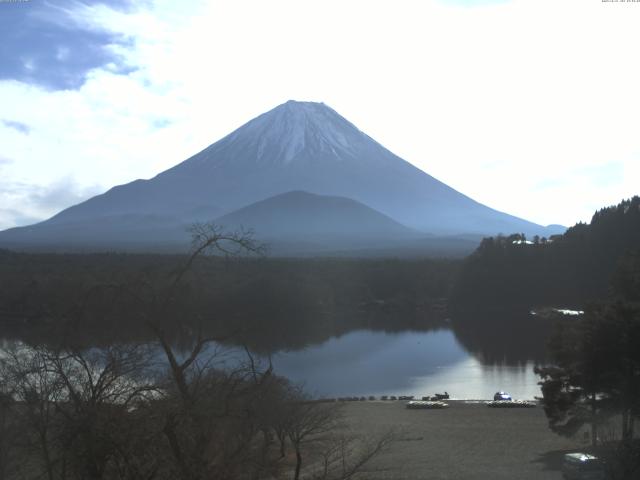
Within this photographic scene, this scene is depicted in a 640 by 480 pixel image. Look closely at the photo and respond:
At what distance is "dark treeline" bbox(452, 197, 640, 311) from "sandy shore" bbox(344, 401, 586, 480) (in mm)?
21806

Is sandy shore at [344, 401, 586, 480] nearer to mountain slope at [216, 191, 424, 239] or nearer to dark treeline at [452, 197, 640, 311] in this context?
dark treeline at [452, 197, 640, 311]

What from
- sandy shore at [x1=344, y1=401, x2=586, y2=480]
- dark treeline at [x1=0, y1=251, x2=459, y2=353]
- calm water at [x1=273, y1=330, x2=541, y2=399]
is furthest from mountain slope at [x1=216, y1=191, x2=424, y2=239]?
sandy shore at [x1=344, y1=401, x2=586, y2=480]

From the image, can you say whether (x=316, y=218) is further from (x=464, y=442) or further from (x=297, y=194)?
(x=464, y=442)

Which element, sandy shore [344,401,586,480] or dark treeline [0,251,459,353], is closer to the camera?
dark treeline [0,251,459,353]

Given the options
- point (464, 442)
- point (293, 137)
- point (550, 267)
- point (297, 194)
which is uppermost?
point (293, 137)

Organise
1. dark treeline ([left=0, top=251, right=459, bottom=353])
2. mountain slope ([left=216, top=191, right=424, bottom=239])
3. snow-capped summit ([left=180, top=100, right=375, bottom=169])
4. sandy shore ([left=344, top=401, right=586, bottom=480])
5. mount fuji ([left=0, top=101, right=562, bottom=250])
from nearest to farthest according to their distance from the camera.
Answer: dark treeline ([left=0, top=251, right=459, bottom=353])
sandy shore ([left=344, top=401, right=586, bottom=480])
mountain slope ([left=216, top=191, right=424, bottom=239])
mount fuji ([left=0, top=101, right=562, bottom=250])
snow-capped summit ([left=180, top=100, right=375, bottom=169])

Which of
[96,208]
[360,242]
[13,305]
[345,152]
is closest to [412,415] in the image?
[13,305]

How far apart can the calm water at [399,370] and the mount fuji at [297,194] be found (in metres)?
61.0

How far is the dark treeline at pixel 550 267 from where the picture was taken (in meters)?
33.0

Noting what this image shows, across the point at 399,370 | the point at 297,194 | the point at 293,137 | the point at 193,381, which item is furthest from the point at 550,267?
the point at 293,137

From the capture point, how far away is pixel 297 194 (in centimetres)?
9119

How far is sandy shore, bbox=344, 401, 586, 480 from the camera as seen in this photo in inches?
285

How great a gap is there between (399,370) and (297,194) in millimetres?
73078

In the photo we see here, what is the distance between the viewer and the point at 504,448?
8.80 meters
